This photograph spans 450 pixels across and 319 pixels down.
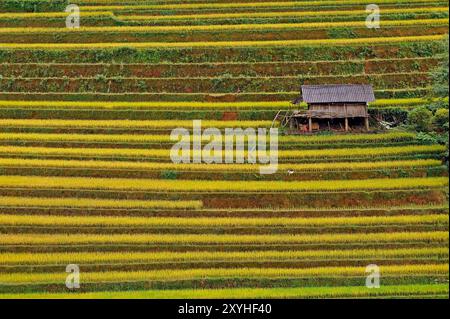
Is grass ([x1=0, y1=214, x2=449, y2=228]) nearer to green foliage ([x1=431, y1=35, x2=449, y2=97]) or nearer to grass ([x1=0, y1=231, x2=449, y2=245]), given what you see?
grass ([x1=0, y1=231, x2=449, y2=245])

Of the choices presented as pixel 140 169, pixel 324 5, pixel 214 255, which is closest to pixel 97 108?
pixel 140 169

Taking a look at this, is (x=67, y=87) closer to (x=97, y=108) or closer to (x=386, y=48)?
(x=97, y=108)

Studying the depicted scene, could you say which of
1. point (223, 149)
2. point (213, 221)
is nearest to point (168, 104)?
point (223, 149)

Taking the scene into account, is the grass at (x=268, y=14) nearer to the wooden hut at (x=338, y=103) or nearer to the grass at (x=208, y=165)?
the wooden hut at (x=338, y=103)

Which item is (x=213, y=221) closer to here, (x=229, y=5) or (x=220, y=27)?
(x=220, y=27)

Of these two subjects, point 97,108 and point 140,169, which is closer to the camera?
point 140,169

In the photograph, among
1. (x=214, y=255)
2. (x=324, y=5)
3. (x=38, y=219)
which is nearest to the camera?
(x=214, y=255)
